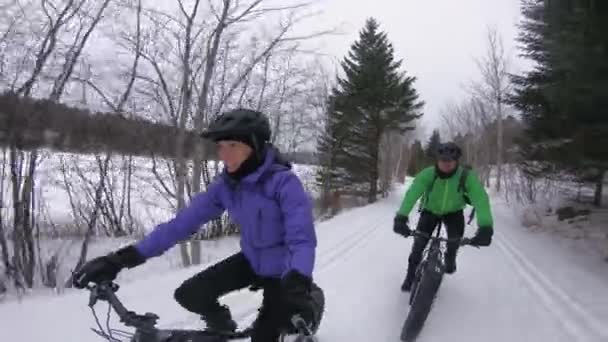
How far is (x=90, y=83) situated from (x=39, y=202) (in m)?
3.27

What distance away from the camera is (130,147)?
1509 cm

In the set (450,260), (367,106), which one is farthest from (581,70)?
(367,106)

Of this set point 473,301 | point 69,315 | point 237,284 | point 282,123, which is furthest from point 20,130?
point 282,123

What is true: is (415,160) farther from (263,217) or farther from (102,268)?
(102,268)

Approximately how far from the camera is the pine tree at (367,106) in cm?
2464


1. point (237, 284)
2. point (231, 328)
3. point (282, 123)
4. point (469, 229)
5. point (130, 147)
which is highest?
point (282, 123)

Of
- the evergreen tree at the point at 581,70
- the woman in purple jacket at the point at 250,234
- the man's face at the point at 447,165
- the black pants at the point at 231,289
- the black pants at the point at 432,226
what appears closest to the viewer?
the woman in purple jacket at the point at 250,234

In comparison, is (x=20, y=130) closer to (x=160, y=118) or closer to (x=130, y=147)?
(x=160, y=118)

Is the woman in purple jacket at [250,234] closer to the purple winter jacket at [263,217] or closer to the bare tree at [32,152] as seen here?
Answer: the purple winter jacket at [263,217]

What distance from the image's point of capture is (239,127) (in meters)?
2.15

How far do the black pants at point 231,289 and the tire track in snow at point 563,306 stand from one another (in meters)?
3.57

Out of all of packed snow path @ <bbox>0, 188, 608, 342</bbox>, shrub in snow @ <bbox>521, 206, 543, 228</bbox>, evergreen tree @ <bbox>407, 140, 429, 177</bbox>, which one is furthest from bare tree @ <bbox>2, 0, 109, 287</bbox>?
evergreen tree @ <bbox>407, 140, 429, 177</bbox>

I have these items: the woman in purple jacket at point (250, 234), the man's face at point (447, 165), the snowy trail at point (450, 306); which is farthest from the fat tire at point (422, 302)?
the woman in purple jacket at point (250, 234)

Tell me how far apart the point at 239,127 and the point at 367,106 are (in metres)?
23.5
